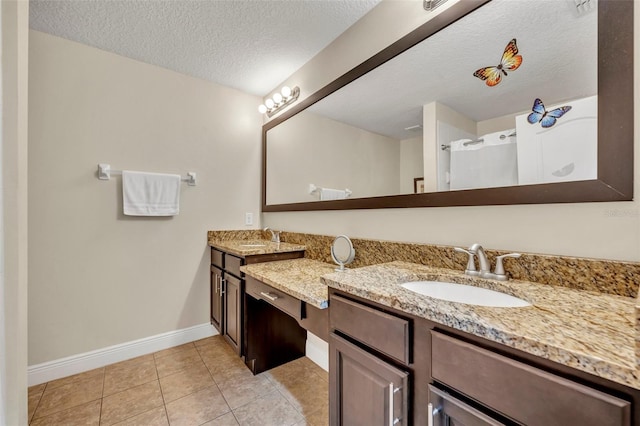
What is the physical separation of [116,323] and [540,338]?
252 centimetres

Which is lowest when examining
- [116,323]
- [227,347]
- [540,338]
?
[227,347]

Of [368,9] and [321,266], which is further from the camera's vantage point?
[321,266]

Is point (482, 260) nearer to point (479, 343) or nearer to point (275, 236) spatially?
point (479, 343)

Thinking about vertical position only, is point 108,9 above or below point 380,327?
above

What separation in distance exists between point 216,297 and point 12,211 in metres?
1.40

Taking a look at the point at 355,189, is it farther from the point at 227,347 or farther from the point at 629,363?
the point at 227,347

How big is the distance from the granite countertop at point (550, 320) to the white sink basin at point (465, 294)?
0.08ft

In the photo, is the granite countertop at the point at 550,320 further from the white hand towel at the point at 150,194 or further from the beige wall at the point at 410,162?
the white hand towel at the point at 150,194

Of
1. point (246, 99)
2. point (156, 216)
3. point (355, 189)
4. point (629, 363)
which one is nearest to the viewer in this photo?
point (629, 363)

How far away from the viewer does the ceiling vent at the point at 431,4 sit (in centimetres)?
123

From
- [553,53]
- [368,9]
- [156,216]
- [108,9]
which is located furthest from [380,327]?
[108,9]

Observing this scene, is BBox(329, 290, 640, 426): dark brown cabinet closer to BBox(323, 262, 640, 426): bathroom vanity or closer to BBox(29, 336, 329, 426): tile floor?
BBox(323, 262, 640, 426): bathroom vanity

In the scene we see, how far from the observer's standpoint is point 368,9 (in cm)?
157

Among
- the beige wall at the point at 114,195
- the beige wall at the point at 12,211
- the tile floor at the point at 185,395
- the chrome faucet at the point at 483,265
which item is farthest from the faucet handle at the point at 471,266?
the beige wall at the point at 114,195
